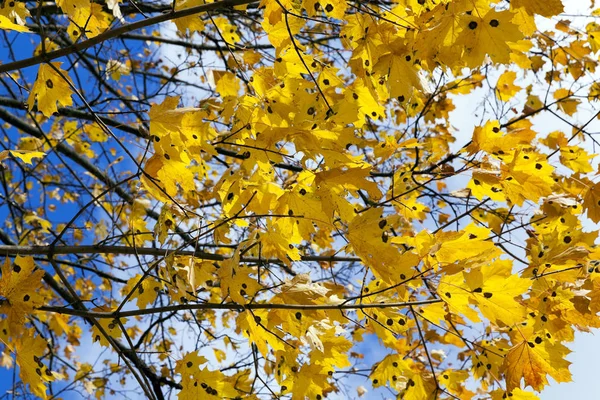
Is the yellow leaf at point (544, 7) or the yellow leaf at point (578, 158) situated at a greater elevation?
the yellow leaf at point (578, 158)

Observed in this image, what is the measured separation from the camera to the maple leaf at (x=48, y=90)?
186 centimetres

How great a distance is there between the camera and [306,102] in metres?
1.98

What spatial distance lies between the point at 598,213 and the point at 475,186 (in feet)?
2.00

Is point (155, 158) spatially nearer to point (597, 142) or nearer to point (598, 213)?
point (598, 213)

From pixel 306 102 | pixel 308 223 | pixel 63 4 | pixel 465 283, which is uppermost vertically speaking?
pixel 63 4

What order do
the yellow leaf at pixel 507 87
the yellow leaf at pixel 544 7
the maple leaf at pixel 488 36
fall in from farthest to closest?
1. the yellow leaf at pixel 507 87
2. the maple leaf at pixel 488 36
3. the yellow leaf at pixel 544 7

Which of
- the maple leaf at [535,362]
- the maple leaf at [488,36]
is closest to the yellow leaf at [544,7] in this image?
the maple leaf at [488,36]

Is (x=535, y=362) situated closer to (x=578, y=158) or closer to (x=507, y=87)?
(x=578, y=158)

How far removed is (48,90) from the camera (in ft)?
6.26

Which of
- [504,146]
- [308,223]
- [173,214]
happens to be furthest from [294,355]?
Result: [504,146]

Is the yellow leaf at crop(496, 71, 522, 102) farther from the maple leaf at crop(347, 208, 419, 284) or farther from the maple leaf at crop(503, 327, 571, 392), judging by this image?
the maple leaf at crop(347, 208, 419, 284)

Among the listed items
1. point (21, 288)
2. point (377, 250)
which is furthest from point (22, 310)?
point (377, 250)

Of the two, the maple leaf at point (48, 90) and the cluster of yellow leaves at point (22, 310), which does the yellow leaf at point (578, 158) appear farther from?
the cluster of yellow leaves at point (22, 310)

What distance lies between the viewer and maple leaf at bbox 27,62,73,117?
73.2 inches
